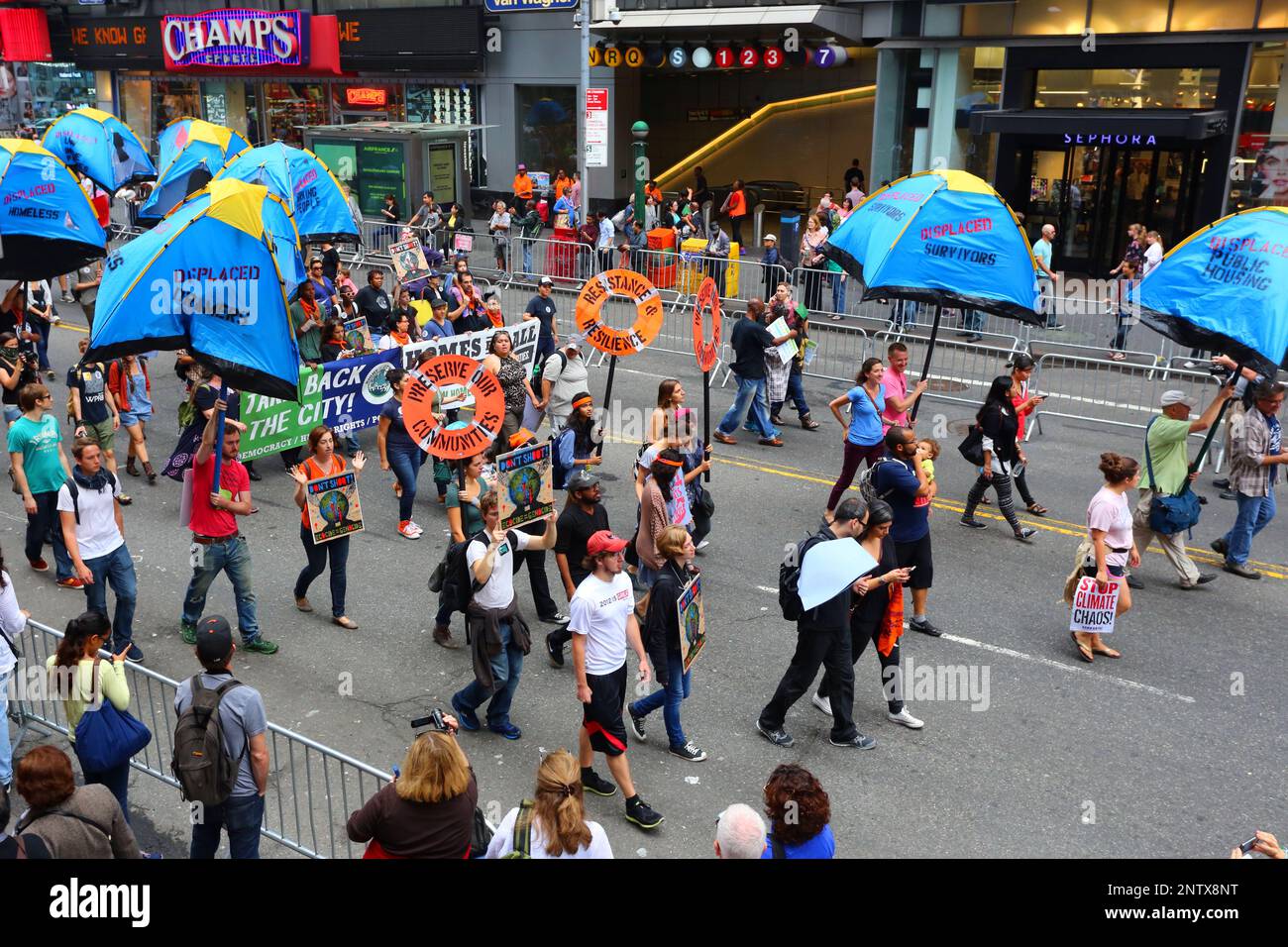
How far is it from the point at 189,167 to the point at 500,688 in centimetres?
1466

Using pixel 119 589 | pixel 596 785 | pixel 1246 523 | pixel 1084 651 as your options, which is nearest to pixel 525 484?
pixel 596 785

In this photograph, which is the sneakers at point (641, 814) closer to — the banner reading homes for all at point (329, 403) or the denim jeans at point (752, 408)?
the banner reading homes for all at point (329, 403)

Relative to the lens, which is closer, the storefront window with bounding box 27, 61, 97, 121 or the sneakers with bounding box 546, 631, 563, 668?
the sneakers with bounding box 546, 631, 563, 668

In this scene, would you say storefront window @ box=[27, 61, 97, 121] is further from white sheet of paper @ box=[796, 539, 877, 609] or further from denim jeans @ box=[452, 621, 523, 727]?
white sheet of paper @ box=[796, 539, 877, 609]

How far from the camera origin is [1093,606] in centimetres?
916

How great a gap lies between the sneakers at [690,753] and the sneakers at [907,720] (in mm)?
1432

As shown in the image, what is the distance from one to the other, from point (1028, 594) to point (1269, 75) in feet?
50.5

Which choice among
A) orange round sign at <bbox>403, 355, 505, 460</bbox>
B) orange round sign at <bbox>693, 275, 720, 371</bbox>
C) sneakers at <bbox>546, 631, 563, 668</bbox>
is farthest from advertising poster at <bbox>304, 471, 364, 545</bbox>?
orange round sign at <bbox>693, 275, 720, 371</bbox>

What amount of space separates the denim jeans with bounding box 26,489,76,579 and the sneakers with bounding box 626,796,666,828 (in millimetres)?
5646

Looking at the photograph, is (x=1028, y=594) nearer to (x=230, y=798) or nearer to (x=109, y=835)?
(x=230, y=798)

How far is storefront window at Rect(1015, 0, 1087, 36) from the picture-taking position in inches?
889

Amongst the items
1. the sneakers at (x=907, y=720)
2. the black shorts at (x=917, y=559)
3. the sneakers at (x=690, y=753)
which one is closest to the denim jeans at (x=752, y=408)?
the black shorts at (x=917, y=559)

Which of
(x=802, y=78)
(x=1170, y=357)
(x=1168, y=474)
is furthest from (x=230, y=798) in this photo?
(x=802, y=78)

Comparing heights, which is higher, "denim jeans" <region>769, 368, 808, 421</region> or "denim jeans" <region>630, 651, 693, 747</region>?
"denim jeans" <region>769, 368, 808, 421</region>
